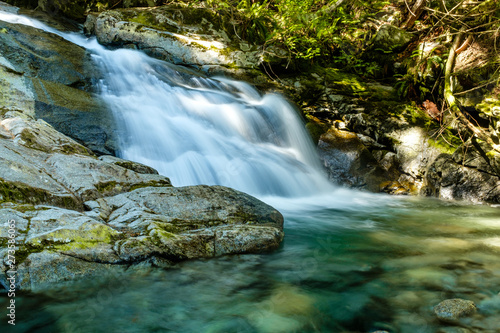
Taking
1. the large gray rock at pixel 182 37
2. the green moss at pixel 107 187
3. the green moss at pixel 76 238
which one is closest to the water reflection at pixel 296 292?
the green moss at pixel 76 238

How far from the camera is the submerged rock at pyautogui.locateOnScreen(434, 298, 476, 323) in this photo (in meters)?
2.21

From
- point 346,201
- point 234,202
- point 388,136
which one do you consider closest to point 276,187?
point 346,201

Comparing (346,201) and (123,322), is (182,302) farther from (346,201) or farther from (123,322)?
(346,201)

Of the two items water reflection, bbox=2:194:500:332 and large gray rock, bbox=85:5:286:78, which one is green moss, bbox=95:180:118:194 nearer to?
water reflection, bbox=2:194:500:332

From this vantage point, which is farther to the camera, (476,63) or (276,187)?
(476,63)

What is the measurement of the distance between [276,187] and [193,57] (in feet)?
17.5

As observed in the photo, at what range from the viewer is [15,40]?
6703 millimetres

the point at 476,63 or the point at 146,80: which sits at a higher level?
the point at 476,63

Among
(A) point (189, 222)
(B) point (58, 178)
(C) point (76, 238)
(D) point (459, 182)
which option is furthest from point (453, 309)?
(D) point (459, 182)

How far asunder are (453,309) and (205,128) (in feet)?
19.6

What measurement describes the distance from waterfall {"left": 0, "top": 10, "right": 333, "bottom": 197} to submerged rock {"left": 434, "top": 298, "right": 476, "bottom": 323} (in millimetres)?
4230

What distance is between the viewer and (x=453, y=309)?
2.25m

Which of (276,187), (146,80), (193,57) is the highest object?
(193,57)

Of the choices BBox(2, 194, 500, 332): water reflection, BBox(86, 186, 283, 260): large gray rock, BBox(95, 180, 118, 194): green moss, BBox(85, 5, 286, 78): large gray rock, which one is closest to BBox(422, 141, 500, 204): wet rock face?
BBox(2, 194, 500, 332): water reflection
